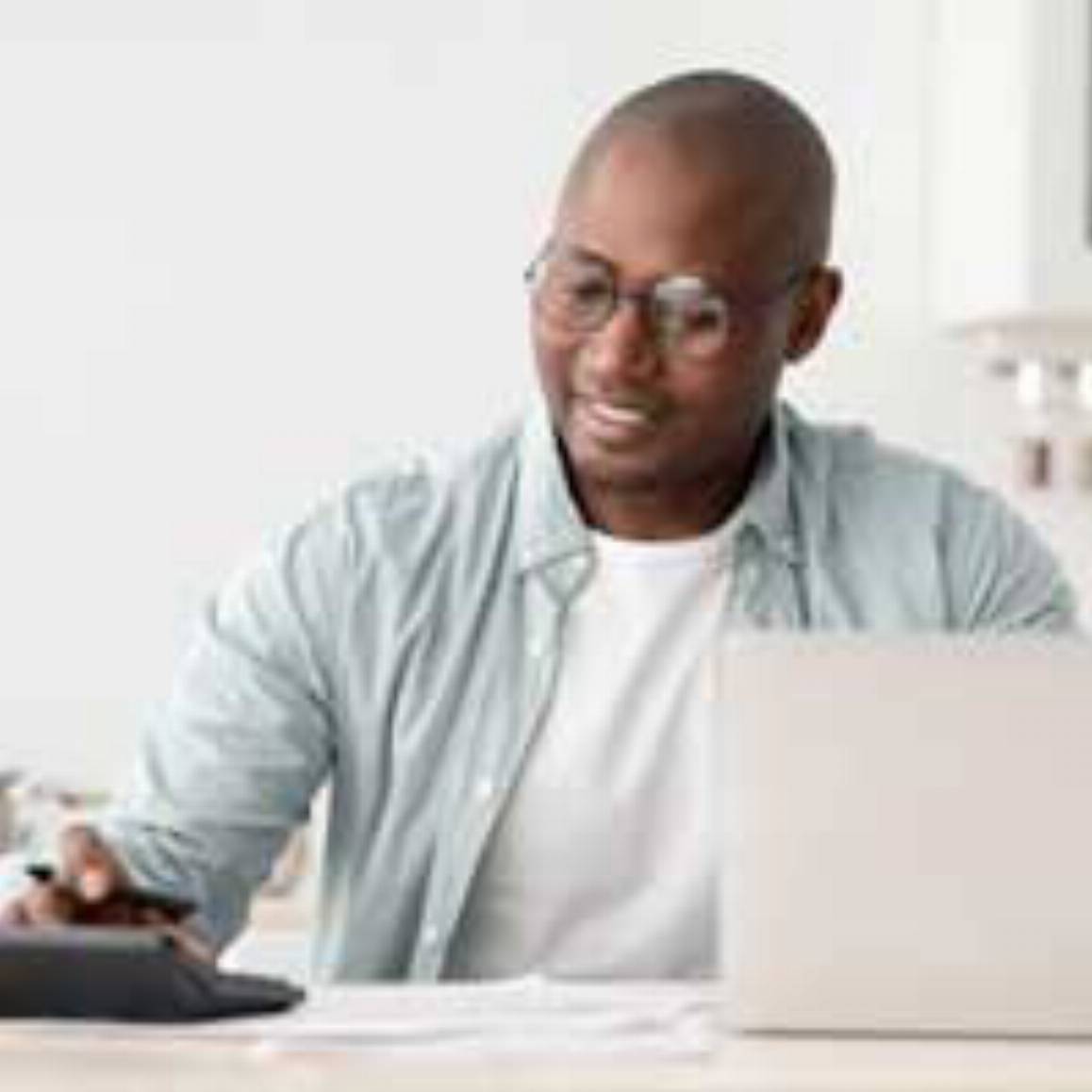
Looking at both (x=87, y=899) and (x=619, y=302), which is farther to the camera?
(x=619, y=302)

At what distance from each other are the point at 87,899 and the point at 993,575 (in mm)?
718

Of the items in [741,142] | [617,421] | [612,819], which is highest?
[741,142]

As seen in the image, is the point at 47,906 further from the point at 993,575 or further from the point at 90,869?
the point at 993,575

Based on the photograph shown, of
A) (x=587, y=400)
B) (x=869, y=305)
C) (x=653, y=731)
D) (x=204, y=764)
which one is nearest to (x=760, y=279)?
(x=587, y=400)

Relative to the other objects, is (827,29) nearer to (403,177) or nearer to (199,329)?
(403,177)

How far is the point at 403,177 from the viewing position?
3.63 meters

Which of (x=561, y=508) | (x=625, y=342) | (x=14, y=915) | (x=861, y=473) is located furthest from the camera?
(x=861, y=473)

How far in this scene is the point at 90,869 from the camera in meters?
1.61

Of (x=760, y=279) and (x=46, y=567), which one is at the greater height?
(x=760, y=279)

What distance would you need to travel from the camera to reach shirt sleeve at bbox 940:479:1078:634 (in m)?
2.06

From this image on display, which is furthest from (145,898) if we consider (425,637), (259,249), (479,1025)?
(259,249)

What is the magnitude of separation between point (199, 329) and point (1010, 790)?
2.31m

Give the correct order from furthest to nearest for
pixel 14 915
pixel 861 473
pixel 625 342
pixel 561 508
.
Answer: pixel 861 473 → pixel 561 508 → pixel 625 342 → pixel 14 915

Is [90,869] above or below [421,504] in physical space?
below
